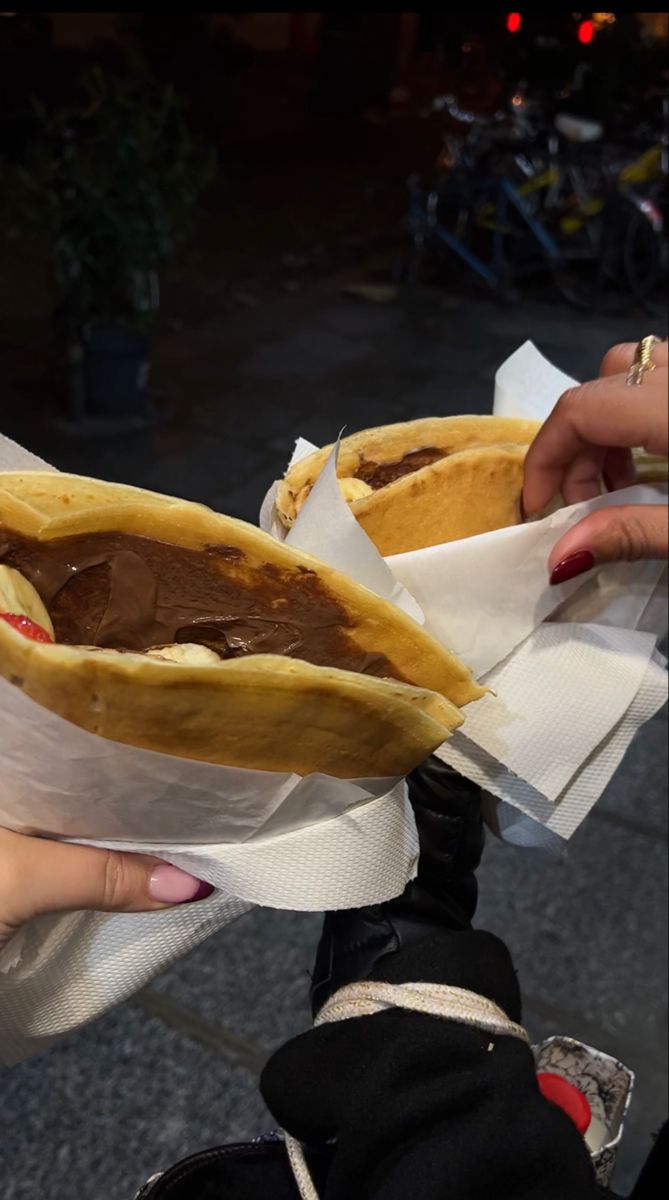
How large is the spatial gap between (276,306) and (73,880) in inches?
296

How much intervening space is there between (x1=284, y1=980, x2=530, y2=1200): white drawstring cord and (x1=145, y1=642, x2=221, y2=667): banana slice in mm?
506

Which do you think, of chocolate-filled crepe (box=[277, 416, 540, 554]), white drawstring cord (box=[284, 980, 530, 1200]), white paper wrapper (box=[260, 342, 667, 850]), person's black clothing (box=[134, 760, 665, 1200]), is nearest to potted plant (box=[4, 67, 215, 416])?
chocolate-filled crepe (box=[277, 416, 540, 554])

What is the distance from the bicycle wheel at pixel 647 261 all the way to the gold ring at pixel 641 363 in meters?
7.68

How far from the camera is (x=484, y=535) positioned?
1530 mm

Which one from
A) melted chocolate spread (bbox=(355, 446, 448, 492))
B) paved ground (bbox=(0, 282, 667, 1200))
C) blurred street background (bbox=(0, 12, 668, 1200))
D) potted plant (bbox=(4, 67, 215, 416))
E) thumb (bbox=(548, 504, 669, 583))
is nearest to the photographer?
thumb (bbox=(548, 504, 669, 583))

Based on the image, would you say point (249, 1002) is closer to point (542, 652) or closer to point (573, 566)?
point (542, 652)

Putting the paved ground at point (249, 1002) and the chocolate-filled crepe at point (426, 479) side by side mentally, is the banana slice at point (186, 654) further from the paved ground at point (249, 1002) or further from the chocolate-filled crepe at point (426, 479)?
the paved ground at point (249, 1002)

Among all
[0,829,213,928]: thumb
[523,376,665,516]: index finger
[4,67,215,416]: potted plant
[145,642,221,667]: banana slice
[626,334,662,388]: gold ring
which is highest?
[626,334,662,388]: gold ring

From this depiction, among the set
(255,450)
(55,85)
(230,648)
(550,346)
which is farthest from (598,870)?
(550,346)

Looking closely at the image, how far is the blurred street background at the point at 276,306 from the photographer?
2.57m

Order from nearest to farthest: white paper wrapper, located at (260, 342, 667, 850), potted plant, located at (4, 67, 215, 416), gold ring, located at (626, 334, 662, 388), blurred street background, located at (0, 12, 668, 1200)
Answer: gold ring, located at (626, 334, 662, 388) → white paper wrapper, located at (260, 342, 667, 850) → blurred street background, located at (0, 12, 668, 1200) → potted plant, located at (4, 67, 215, 416)

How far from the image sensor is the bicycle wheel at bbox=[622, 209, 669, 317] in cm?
847

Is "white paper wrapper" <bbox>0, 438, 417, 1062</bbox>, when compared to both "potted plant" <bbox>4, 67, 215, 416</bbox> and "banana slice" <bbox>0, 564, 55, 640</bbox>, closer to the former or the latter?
"banana slice" <bbox>0, 564, 55, 640</bbox>

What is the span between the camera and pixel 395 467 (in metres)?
1.78
